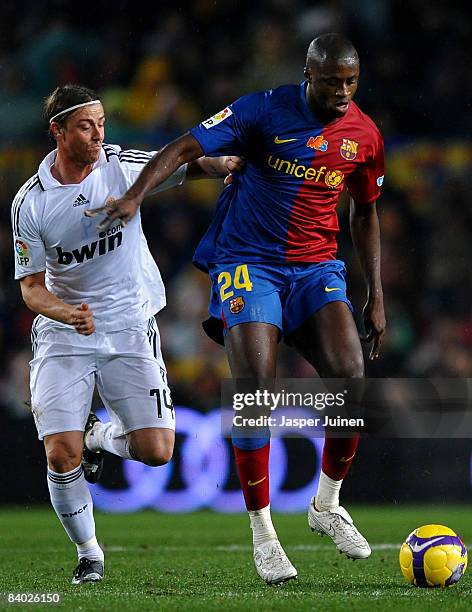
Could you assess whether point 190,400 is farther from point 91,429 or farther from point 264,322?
point 264,322

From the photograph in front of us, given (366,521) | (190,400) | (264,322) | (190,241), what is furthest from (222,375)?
(264,322)

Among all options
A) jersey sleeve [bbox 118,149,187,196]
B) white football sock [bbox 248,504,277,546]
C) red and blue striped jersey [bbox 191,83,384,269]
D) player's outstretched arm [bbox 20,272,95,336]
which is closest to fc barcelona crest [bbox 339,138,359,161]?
red and blue striped jersey [bbox 191,83,384,269]

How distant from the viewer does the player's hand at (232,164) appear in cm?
588

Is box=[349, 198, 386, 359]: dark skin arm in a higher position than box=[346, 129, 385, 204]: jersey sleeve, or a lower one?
lower

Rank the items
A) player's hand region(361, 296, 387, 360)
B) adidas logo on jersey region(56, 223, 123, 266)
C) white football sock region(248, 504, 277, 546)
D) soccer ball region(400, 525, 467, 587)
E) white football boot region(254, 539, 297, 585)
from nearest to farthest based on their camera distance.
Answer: soccer ball region(400, 525, 467, 587), white football boot region(254, 539, 297, 585), white football sock region(248, 504, 277, 546), adidas logo on jersey region(56, 223, 123, 266), player's hand region(361, 296, 387, 360)

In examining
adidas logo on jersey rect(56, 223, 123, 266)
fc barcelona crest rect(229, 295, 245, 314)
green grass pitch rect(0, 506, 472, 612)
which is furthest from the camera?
adidas logo on jersey rect(56, 223, 123, 266)

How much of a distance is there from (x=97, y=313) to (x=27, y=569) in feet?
4.62

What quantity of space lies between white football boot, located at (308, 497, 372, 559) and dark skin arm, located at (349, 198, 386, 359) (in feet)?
2.75

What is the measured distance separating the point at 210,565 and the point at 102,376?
1.24 meters

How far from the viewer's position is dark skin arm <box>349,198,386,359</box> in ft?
20.0

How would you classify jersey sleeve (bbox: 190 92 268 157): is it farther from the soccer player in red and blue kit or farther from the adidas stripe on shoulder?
the adidas stripe on shoulder

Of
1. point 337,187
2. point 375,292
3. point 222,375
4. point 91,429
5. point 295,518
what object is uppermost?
point 337,187

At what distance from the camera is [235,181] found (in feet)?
19.5

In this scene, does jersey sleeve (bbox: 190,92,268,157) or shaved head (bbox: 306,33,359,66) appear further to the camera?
jersey sleeve (bbox: 190,92,268,157)
